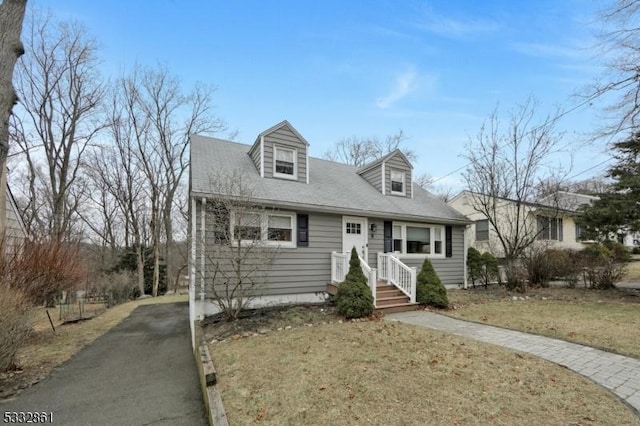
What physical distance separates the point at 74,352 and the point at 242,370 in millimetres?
4731

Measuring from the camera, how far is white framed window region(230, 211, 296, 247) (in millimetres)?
6914

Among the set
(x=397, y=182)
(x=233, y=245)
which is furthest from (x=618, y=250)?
(x=233, y=245)

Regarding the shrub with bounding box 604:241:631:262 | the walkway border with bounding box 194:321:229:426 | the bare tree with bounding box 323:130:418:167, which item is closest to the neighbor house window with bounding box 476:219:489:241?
the shrub with bounding box 604:241:631:262

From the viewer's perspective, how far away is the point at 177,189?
2236 centimetres

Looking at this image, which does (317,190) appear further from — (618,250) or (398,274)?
(618,250)

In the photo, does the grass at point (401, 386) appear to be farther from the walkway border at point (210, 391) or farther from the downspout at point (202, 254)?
the downspout at point (202, 254)

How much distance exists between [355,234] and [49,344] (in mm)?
8281

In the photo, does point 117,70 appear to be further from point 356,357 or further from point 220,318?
point 356,357

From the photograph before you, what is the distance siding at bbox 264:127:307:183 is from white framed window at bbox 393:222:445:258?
381 centimetres

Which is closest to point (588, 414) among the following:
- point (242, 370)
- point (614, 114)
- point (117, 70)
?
point (242, 370)

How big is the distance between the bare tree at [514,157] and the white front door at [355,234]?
4962 millimetres

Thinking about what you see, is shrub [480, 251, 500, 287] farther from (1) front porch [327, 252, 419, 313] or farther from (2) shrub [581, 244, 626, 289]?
(1) front porch [327, 252, 419, 313]

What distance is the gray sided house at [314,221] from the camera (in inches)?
302

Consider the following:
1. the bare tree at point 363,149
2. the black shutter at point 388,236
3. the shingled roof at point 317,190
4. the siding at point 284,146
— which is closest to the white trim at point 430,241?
the black shutter at point 388,236
